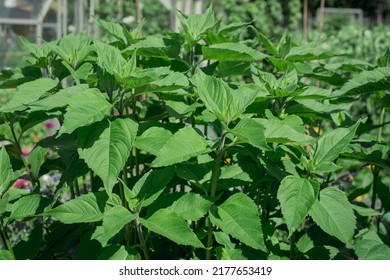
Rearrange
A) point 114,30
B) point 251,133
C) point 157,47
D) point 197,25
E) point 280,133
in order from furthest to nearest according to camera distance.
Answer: point 114,30 → point 197,25 → point 157,47 → point 280,133 → point 251,133

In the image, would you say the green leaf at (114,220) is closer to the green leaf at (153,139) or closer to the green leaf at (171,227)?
the green leaf at (171,227)

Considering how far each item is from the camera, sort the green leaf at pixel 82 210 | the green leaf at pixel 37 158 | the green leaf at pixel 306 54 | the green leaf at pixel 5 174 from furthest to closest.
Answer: the green leaf at pixel 306 54, the green leaf at pixel 37 158, the green leaf at pixel 5 174, the green leaf at pixel 82 210

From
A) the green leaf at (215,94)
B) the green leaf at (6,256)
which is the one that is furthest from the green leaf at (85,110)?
the green leaf at (6,256)

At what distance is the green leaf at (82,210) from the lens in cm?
145

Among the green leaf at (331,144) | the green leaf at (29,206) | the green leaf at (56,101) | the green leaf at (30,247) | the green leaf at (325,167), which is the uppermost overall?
the green leaf at (56,101)

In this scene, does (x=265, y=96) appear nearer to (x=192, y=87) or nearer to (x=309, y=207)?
(x=192, y=87)

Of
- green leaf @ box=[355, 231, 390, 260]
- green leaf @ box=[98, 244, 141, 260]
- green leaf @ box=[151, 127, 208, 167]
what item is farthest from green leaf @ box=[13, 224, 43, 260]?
green leaf @ box=[355, 231, 390, 260]

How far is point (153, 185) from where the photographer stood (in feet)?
4.99

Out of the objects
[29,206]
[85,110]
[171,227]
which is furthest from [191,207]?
[29,206]

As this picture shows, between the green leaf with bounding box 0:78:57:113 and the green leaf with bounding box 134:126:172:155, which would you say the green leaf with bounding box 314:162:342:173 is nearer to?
the green leaf with bounding box 134:126:172:155

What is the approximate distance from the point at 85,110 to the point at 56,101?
0.13 m

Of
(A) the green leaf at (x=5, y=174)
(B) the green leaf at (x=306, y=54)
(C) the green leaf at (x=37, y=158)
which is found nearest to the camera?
(A) the green leaf at (x=5, y=174)

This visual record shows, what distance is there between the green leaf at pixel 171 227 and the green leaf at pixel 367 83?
0.54 m

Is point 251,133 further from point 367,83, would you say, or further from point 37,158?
point 37,158
